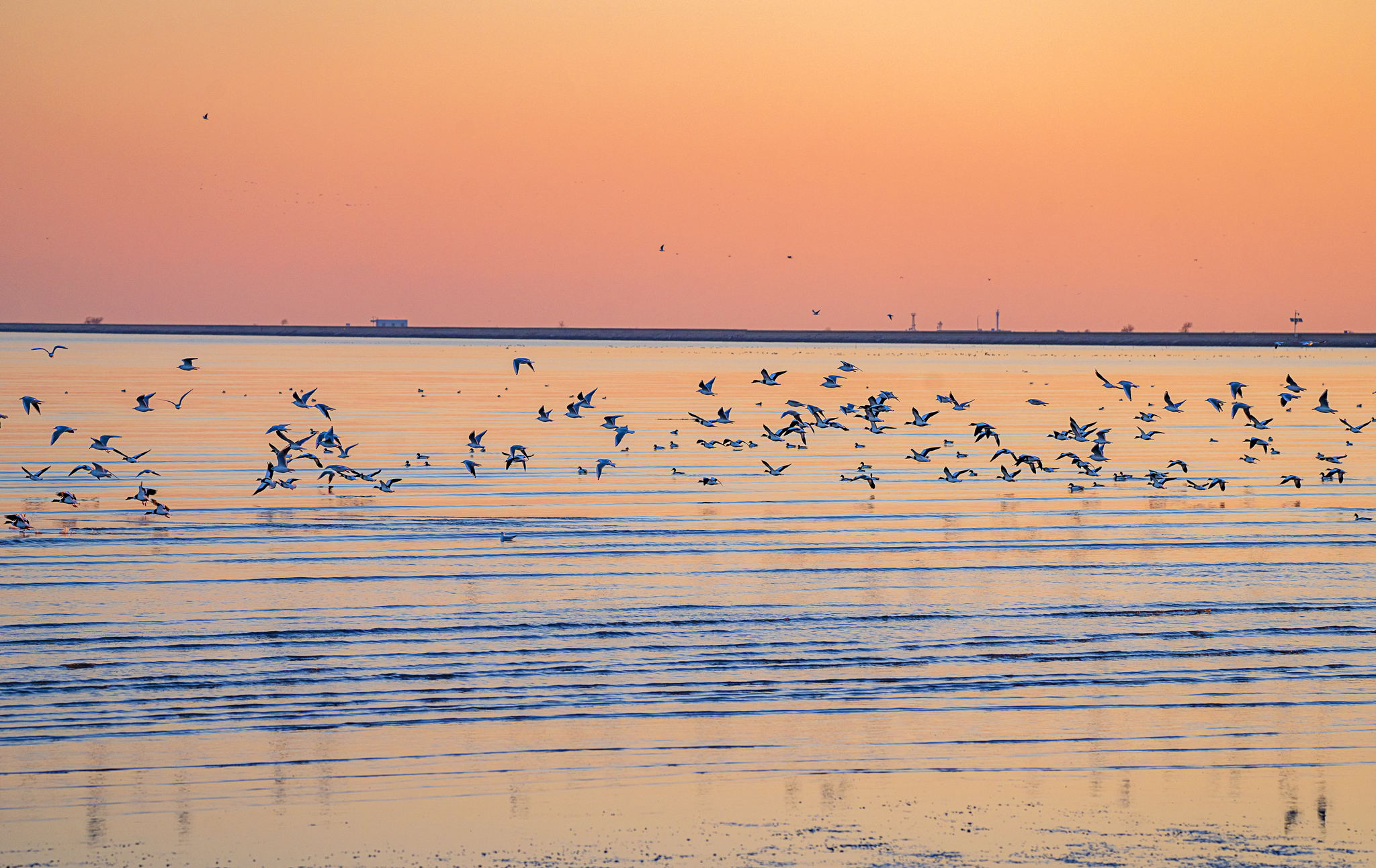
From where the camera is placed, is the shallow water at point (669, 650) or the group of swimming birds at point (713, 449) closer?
the shallow water at point (669, 650)

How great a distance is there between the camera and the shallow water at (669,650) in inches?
439

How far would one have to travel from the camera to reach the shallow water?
11.1 metres

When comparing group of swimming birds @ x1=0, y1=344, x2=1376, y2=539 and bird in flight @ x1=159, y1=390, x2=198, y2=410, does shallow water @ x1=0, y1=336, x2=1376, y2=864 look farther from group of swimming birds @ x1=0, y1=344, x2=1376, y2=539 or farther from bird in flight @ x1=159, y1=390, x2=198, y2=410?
bird in flight @ x1=159, y1=390, x2=198, y2=410

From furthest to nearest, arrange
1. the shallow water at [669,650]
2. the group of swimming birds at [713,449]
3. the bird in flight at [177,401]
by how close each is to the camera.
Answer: the bird in flight at [177,401]
the group of swimming birds at [713,449]
the shallow water at [669,650]

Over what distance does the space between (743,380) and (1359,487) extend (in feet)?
203

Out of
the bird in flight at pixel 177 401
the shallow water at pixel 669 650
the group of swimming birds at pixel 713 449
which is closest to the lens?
the shallow water at pixel 669 650

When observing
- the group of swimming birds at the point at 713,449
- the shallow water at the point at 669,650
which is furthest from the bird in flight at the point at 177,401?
the shallow water at the point at 669,650

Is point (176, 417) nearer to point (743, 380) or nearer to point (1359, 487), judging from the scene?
point (1359, 487)

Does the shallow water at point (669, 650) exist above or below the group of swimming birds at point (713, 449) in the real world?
below

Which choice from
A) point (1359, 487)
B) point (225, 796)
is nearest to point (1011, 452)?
point (1359, 487)

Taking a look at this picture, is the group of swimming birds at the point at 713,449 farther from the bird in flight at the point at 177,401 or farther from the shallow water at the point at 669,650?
the bird in flight at the point at 177,401

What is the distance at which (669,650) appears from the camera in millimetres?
15938

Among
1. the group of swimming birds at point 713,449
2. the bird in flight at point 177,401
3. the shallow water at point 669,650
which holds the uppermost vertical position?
the bird in flight at point 177,401

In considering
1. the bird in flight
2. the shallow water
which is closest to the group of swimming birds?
the shallow water
